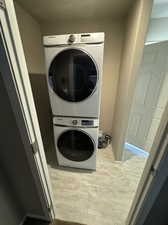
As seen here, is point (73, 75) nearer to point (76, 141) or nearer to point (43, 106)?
point (76, 141)

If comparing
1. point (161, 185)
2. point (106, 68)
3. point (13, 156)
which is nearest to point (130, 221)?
point (161, 185)

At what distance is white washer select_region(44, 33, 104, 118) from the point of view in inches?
42.4

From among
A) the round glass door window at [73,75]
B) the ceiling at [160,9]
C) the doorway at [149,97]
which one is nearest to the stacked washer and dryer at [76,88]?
the round glass door window at [73,75]

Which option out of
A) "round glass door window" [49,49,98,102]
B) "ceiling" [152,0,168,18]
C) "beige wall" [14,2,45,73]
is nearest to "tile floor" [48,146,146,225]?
"round glass door window" [49,49,98,102]

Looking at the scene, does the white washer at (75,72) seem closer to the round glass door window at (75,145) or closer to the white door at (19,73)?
the round glass door window at (75,145)

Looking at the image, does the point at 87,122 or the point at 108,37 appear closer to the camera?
the point at 87,122

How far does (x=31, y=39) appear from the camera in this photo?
1.61 meters

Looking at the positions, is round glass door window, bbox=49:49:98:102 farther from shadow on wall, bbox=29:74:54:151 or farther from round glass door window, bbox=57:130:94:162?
shadow on wall, bbox=29:74:54:151

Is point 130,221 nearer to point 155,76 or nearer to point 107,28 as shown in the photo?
point 155,76

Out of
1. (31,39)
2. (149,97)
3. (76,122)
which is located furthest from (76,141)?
(31,39)

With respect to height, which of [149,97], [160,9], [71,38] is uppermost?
[160,9]

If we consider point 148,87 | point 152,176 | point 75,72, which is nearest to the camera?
point 152,176

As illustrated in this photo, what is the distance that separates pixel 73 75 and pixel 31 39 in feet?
3.29

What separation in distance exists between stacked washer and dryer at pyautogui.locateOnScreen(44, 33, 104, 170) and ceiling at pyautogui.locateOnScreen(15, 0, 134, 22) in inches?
23.6
